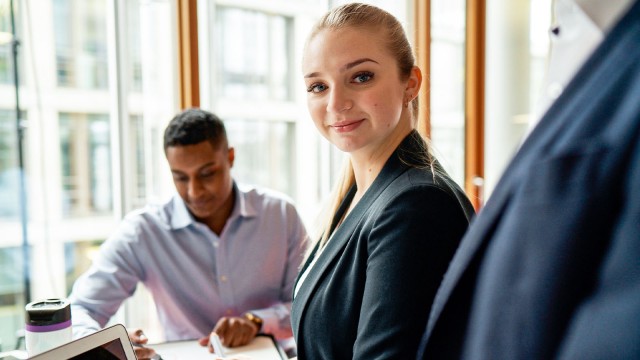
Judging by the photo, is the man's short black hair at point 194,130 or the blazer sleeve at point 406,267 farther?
the man's short black hair at point 194,130

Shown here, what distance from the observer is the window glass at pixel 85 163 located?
2033mm

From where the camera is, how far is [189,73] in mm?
2152

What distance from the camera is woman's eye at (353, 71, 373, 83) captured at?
0.96 m

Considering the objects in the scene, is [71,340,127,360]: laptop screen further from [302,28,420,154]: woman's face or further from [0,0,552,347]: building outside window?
[0,0,552,347]: building outside window

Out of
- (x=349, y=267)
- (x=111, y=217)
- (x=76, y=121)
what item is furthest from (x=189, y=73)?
(x=349, y=267)

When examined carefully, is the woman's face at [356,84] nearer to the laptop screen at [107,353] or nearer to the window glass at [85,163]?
the laptop screen at [107,353]

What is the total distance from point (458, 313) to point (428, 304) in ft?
0.78

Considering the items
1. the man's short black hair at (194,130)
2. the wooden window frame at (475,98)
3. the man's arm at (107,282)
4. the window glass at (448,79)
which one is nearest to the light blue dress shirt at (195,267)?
the man's arm at (107,282)

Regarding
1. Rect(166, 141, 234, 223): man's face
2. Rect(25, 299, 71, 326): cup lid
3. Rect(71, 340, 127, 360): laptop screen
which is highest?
Rect(166, 141, 234, 223): man's face

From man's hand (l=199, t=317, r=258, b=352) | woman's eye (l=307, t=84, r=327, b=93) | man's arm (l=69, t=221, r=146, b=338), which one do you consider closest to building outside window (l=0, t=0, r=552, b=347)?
man's arm (l=69, t=221, r=146, b=338)

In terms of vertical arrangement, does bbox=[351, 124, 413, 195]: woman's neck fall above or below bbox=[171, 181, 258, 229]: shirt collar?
above

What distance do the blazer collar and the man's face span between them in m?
0.74

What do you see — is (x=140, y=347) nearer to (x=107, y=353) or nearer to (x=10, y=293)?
(x=107, y=353)

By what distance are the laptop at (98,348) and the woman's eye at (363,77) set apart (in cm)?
67
